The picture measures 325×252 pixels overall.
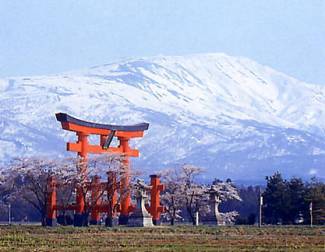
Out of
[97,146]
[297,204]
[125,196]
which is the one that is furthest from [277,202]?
[97,146]

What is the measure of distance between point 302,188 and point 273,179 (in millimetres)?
2094

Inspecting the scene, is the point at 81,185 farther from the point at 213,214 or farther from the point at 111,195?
the point at 213,214

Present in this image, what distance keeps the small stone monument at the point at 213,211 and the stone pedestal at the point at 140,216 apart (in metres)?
4.24

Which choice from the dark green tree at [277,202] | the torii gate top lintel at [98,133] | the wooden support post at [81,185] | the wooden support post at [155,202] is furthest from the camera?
the dark green tree at [277,202]

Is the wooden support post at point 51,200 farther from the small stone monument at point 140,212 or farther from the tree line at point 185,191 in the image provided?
the small stone monument at point 140,212

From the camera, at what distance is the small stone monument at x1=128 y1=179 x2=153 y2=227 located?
56.7 meters

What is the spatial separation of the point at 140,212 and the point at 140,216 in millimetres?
347

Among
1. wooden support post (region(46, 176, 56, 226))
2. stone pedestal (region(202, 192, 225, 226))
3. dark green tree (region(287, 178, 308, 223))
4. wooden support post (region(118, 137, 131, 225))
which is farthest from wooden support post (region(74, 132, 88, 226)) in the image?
dark green tree (region(287, 178, 308, 223))

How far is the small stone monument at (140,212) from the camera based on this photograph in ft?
186

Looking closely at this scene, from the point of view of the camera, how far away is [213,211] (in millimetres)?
60812

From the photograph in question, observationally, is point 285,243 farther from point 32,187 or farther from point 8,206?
point 8,206

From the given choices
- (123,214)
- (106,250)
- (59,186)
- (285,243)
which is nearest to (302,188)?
(123,214)

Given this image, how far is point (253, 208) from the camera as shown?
3312 inches

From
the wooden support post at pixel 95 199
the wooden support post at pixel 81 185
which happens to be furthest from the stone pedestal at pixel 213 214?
the wooden support post at pixel 81 185
